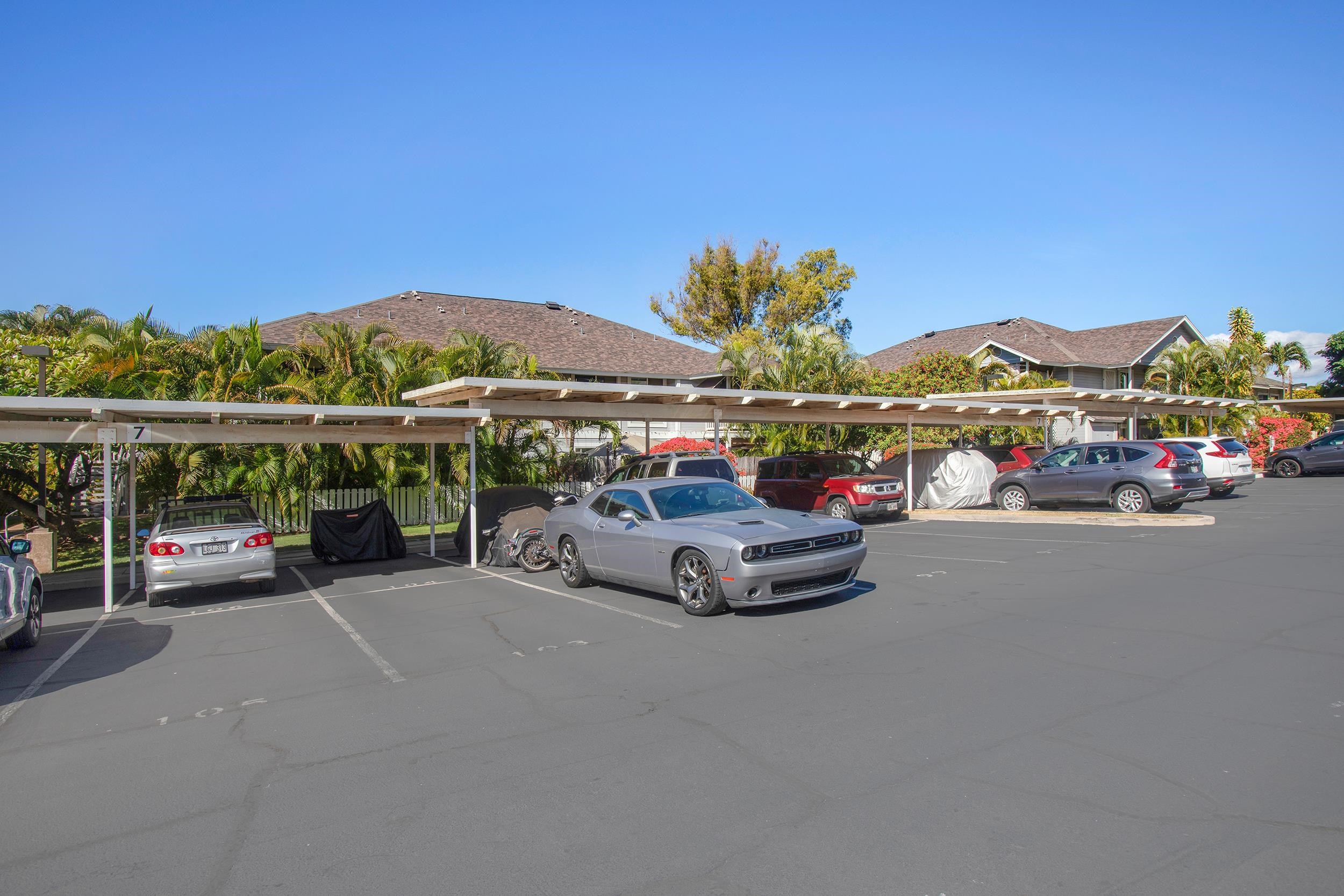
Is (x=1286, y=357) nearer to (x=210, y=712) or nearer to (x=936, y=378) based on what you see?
(x=936, y=378)

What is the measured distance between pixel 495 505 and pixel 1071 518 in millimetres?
11357

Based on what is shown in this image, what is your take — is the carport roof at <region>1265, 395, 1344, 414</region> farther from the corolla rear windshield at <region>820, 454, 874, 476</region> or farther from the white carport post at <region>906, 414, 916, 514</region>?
the corolla rear windshield at <region>820, 454, 874, 476</region>

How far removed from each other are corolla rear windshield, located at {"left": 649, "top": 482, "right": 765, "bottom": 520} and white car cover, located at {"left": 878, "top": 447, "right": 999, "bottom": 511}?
38.3 ft

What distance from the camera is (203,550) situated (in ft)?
36.5

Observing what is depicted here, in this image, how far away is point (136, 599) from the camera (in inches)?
480

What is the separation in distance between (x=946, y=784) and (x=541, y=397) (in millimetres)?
11388

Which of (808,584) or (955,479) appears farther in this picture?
(955,479)

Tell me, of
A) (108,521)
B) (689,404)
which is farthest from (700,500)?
(108,521)

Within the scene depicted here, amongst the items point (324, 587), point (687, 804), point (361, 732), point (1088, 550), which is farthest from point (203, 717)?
point (1088, 550)

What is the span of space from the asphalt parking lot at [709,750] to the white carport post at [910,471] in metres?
11.2

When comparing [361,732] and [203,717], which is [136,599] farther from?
[361,732]

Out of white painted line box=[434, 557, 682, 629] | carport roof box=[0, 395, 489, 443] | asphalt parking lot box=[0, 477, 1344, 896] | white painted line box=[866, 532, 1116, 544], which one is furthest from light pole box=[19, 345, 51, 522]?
white painted line box=[866, 532, 1116, 544]

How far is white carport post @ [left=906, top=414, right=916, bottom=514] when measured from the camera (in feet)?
68.6

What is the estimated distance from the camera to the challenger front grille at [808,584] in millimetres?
8508
